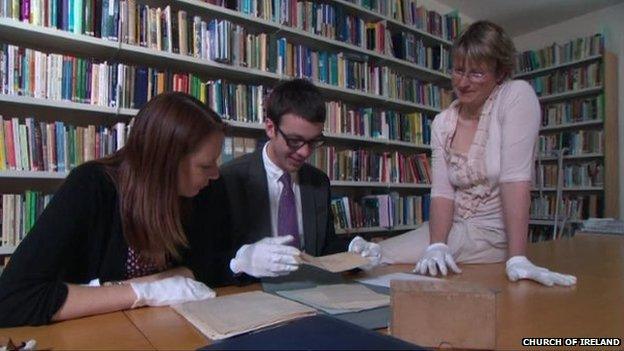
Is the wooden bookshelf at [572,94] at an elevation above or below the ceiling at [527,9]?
below

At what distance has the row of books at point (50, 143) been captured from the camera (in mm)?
1849

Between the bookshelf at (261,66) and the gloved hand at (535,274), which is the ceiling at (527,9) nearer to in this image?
the bookshelf at (261,66)

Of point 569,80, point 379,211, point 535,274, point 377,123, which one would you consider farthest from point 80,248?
point 569,80

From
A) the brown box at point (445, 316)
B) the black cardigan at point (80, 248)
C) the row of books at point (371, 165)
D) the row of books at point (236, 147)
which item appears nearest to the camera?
the brown box at point (445, 316)

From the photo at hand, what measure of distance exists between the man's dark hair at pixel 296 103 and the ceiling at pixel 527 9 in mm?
3376

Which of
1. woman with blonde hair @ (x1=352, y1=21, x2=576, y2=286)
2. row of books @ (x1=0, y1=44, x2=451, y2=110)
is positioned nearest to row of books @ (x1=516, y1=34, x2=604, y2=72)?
woman with blonde hair @ (x1=352, y1=21, x2=576, y2=286)

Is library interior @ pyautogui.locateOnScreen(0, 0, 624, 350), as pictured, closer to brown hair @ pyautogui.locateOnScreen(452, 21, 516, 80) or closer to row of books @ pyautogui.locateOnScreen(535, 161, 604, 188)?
brown hair @ pyautogui.locateOnScreen(452, 21, 516, 80)

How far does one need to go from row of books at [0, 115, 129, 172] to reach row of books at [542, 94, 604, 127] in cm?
413

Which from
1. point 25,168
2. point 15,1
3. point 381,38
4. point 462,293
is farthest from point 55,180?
→ point 381,38

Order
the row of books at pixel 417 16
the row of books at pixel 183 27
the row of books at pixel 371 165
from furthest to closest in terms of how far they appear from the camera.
→ 1. the row of books at pixel 417 16
2. the row of books at pixel 371 165
3. the row of books at pixel 183 27

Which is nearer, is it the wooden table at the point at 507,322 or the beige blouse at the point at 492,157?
the wooden table at the point at 507,322


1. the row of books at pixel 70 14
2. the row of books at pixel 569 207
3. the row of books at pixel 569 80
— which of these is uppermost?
the row of books at pixel 569 80

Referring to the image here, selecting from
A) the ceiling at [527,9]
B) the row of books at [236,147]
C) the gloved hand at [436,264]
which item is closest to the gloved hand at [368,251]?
the gloved hand at [436,264]

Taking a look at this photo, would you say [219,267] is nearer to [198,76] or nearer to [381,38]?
[198,76]
